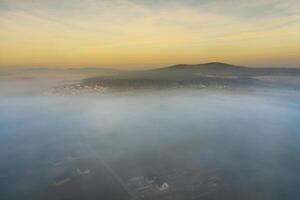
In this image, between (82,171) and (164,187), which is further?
(82,171)

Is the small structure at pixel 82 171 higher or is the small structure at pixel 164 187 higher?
the small structure at pixel 164 187

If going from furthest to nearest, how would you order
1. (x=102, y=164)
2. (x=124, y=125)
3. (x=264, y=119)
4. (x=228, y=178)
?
1. (x=264, y=119)
2. (x=124, y=125)
3. (x=102, y=164)
4. (x=228, y=178)

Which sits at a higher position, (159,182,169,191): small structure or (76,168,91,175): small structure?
(159,182,169,191): small structure

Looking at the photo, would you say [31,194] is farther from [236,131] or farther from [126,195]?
[236,131]

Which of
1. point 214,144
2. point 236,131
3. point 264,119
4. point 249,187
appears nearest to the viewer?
point 249,187

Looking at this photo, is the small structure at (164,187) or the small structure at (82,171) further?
A: the small structure at (82,171)

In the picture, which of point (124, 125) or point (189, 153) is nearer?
point (189, 153)

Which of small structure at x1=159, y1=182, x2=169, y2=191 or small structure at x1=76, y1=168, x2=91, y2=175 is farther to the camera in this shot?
small structure at x1=76, y1=168, x2=91, y2=175

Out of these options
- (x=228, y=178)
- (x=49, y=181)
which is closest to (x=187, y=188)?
(x=228, y=178)

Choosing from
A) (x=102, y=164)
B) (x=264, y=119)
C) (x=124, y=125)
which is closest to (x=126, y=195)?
(x=102, y=164)

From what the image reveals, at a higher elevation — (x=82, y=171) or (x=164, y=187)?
(x=164, y=187)
